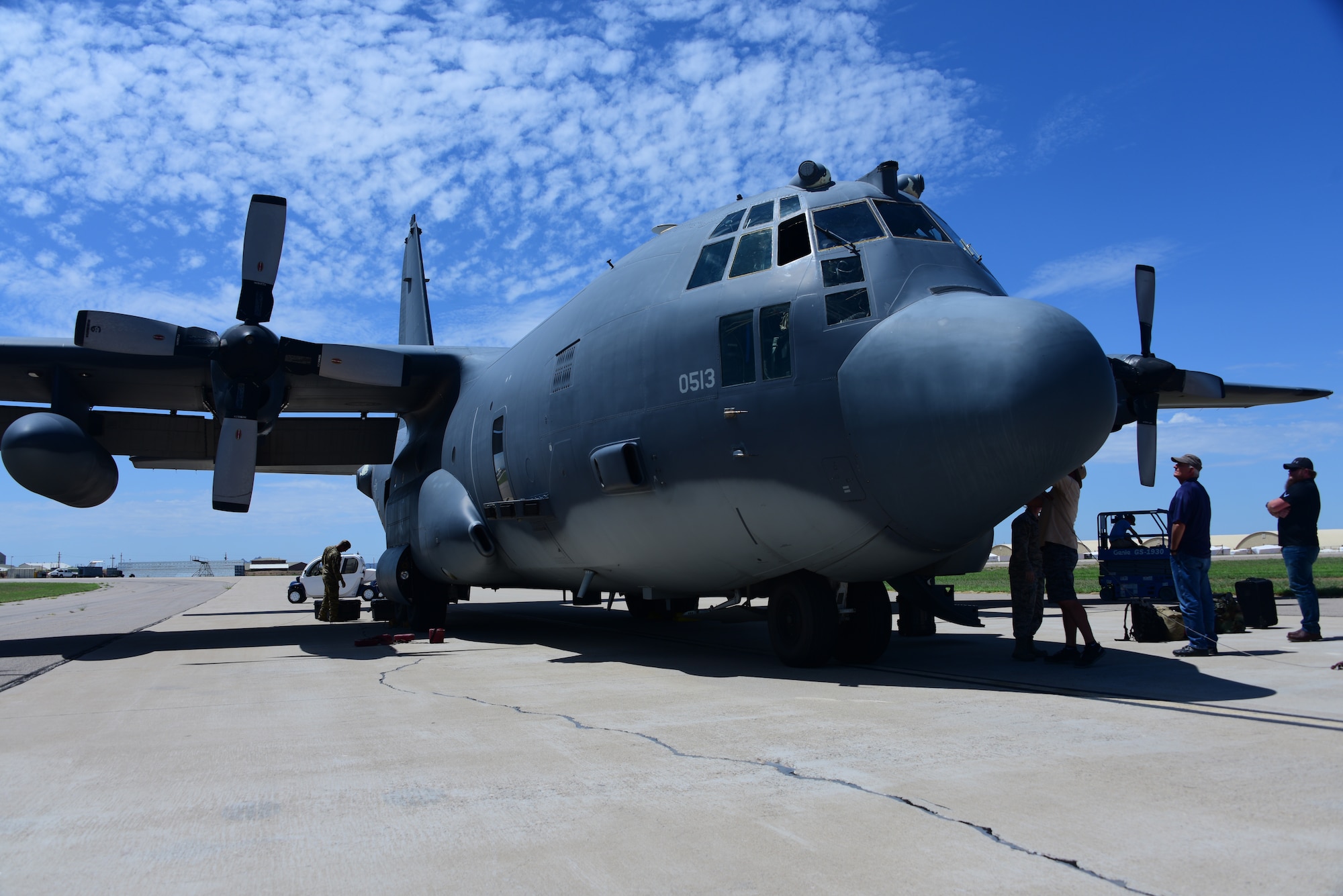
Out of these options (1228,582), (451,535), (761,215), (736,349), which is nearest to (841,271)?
(736,349)

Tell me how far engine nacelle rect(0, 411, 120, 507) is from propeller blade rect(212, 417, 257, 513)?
1.65 meters

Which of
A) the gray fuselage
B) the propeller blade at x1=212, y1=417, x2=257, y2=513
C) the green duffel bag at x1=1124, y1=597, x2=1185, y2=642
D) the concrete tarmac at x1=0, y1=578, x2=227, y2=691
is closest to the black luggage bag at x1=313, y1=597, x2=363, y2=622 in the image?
the concrete tarmac at x1=0, y1=578, x2=227, y2=691

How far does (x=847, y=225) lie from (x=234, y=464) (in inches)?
356

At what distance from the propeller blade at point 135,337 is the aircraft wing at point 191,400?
5.46ft

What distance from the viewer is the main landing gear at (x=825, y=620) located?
8.36 meters

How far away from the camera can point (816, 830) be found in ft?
11.6

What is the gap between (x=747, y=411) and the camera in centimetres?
805

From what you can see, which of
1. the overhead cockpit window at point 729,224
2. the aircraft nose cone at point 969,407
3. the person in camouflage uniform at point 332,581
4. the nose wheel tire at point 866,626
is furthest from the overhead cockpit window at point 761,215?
the person in camouflage uniform at point 332,581

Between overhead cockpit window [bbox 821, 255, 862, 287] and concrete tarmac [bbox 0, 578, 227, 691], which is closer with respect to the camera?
overhead cockpit window [bbox 821, 255, 862, 287]

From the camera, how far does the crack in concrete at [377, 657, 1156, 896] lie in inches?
119

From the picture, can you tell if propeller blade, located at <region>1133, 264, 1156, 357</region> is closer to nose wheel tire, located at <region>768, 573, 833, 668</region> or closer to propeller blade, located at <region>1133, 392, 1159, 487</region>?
propeller blade, located at <region>1133, 392, 1159, 487</region>

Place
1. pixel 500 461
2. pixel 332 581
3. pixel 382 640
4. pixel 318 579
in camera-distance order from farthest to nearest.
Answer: pixel 318 579
pixel 332 581
pixel 382 640
pixel 500 461

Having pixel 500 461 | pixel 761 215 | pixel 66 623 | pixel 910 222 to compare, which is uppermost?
pixel 761 215

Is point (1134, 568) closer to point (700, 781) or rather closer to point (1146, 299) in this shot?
point (1146, 299)
